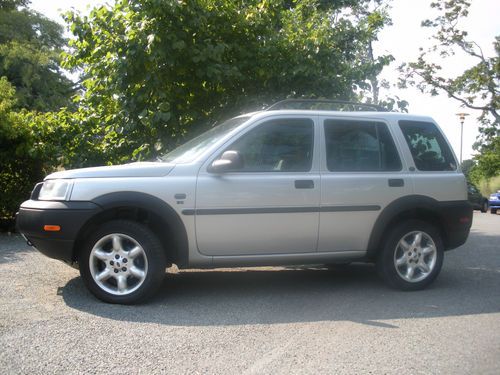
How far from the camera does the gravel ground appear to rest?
3881mm

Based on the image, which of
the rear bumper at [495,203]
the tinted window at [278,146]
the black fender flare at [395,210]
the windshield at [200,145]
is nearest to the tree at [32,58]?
the rear bumper at [495,203]

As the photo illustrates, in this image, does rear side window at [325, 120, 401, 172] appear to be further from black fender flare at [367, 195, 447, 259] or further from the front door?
black fender flare at [367, 195, 447, 259]

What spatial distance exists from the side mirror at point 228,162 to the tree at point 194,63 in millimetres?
2366

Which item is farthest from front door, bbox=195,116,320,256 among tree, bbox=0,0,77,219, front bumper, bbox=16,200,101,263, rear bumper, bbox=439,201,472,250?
tree, bbox=0,0,77,219

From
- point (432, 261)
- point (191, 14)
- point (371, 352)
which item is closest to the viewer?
point (371, 352)

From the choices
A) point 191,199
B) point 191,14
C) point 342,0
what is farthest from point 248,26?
point 342,0

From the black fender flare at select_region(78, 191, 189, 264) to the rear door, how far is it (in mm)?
1404

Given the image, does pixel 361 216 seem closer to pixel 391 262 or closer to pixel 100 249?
pixel 391 262

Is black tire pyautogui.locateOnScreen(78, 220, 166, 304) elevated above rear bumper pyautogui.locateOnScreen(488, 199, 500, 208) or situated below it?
above

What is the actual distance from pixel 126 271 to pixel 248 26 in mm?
4467

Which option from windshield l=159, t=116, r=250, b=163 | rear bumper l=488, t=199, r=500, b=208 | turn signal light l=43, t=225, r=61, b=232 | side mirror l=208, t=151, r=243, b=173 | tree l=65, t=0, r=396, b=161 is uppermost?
tree l=65, t=0, r=396, b=161

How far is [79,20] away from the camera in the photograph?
801 centimetres

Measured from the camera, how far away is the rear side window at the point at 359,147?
6051mm

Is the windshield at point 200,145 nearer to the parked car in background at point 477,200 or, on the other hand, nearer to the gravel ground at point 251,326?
the gravel ground at point 251,326
